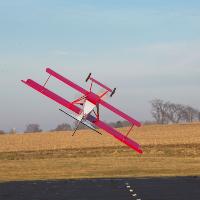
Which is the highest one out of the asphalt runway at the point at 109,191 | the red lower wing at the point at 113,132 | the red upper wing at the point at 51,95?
the red upper wing at the point at 51,95

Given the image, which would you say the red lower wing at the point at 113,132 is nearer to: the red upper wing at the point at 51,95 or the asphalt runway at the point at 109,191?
the red upper wing at the point at 51,95

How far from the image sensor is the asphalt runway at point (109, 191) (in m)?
20.9

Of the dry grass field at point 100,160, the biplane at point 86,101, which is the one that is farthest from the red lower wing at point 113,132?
the dry grass field at point 100,160

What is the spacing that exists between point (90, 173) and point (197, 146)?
25081 millimetres

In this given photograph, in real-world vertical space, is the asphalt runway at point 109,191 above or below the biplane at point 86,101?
below

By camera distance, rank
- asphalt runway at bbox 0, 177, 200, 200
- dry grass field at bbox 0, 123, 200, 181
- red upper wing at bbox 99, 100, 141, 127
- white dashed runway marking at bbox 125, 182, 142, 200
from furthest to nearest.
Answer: dry grass field at bbox 0, 123, 200, 181 < red upper wing at bbox 99, 100, 141, 127 < white dashed runway marking at bbox 125, 182, 142, 200 < asphalt runway at bbox 0, 177, 200, 200

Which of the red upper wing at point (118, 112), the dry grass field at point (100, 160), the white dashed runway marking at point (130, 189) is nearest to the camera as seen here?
the white dashed runway marking at point (130, 189)

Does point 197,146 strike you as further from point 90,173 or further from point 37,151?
point 90,173

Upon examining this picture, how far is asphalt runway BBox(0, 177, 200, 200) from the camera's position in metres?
20.9

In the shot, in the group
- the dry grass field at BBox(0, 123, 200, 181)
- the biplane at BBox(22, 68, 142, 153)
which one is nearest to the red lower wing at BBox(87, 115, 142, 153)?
the biplane at BBox(22, 68, 142, 153)

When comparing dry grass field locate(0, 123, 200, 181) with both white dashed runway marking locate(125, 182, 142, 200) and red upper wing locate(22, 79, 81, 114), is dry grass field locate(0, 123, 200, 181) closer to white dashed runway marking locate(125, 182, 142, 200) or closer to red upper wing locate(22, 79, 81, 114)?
white dashed runway marking locate(125, 182, 142, 200)

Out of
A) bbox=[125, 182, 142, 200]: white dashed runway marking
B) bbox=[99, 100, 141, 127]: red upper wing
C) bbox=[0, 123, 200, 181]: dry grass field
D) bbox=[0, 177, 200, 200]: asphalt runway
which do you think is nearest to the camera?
bbox=[0, 177, 200, 200]: asphalt runway

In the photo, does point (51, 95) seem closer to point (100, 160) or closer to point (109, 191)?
point (109, 191)

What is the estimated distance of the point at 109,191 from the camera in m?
23.5
